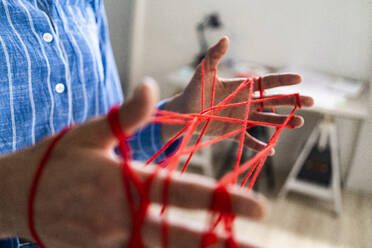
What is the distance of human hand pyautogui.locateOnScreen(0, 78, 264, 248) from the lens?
32 centimetres

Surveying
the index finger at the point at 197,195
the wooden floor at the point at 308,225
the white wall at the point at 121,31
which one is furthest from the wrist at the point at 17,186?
the white wall at the point at 121,31

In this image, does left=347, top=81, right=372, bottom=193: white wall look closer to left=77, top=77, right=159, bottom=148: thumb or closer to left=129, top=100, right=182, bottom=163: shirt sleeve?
left=129, top=100, right=182, bottom=163: shirt sleeve

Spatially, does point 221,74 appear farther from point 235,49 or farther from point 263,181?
point 263,181

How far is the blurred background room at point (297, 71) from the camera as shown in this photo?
217 cm

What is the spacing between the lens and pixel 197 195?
1.05ft

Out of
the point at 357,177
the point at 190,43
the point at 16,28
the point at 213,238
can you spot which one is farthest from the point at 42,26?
the point at 357,177

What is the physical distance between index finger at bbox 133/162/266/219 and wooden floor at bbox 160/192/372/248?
1.73m

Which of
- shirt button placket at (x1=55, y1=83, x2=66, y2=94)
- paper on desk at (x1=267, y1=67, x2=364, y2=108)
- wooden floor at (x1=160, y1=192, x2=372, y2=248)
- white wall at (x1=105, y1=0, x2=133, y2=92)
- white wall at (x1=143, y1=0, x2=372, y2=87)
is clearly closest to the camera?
shirt button placket at (x1=55, y1=83, x2=66, y2=94)

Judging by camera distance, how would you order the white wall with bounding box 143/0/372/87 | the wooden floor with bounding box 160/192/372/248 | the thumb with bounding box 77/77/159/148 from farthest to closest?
the white wall with bounding box 143/0/372/87 → the wooden floor with bounding box 160/192/372/248 → the thumb with bounding box 77/77/159/148

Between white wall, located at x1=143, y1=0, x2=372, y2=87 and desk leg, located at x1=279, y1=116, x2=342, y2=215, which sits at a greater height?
white wall, located at x1=143, y1=0, x2=372, y2=87

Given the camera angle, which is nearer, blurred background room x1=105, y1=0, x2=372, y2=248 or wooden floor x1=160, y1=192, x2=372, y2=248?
wooden floor x1=160, y1=192, x2=372, y2=248

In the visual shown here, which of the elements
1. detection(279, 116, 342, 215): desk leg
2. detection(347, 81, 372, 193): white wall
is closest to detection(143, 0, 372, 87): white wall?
detection(347, 81, 372, 193): white wall

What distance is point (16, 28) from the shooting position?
67cm

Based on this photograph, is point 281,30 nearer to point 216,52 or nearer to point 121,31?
point 121,31
